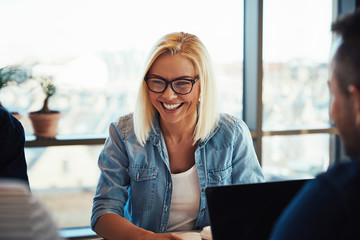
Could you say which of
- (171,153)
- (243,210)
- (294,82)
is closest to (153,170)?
(171,153)

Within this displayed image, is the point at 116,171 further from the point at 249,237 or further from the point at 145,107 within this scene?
the point at 249,237

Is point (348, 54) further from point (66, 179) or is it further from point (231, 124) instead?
point (66, 179)

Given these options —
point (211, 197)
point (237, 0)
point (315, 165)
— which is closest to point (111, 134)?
point (211, 197)

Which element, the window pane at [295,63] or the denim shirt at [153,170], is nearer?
the denim shirt at [153,170]

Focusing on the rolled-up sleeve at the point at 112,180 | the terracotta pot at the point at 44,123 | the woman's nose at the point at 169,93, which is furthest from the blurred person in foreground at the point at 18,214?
the terracotta pot at the point at 44,123

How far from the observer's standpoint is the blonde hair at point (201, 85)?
1687 millimetres

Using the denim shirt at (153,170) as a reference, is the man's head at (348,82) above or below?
above

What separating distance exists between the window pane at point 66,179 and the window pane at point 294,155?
132 cm

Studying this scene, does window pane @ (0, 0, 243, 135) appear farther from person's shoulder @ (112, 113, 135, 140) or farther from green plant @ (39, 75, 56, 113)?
person's shoulder @ (112, 113, 135, 140)

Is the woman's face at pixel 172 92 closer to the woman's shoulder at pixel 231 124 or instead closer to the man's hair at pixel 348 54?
the woman's shoulder at pixel 231 124

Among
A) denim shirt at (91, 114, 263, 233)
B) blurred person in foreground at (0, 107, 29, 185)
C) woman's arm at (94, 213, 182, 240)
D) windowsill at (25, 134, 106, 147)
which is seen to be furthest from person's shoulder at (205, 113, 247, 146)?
windowsill at (25, 134, 106, 147)

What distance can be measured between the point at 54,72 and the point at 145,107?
1203 millimetres

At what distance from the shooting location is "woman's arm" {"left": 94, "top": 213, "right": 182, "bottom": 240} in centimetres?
143

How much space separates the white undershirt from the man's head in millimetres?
920
